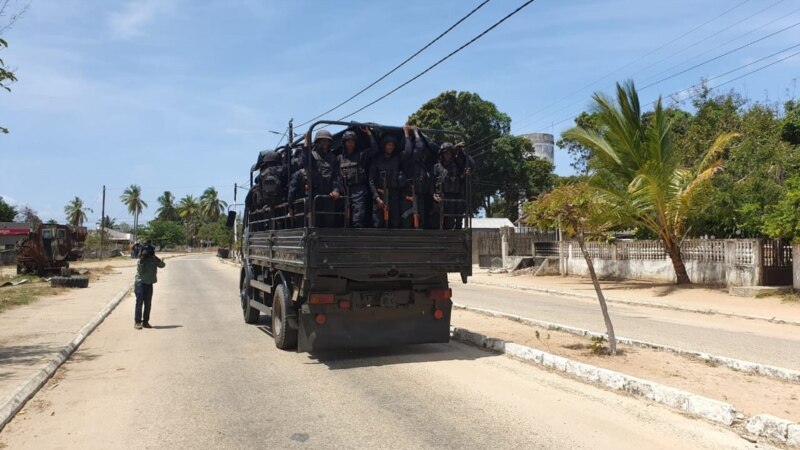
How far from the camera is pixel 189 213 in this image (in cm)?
12219

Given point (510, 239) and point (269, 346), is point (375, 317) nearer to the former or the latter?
point (269, 346)

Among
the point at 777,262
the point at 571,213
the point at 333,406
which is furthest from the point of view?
the point at 777,262

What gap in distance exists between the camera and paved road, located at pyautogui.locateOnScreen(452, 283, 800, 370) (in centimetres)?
945

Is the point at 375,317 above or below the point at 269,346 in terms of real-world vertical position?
above

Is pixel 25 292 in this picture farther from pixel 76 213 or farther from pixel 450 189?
pixel 76 213

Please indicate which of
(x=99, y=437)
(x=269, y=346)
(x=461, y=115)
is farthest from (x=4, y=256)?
(x=99, y=437)

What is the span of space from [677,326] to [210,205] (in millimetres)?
115173

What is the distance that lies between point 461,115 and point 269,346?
44.4m

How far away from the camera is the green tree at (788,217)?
15.7 metres

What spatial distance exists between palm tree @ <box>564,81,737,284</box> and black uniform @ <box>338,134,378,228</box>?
44.0 feet

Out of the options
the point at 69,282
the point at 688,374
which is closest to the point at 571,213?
the point at 688,374

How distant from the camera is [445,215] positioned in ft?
29.9

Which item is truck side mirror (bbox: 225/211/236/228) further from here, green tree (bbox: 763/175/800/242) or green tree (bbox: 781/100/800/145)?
green tree (bbox: 781/100/800/145)

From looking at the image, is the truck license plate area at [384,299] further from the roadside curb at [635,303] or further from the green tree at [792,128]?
the green tree at [792,128]
